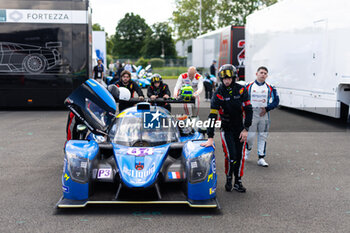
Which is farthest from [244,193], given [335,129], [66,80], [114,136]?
[66,80]

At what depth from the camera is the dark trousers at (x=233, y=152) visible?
601 centimetres

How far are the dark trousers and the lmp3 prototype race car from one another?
0.53 meters

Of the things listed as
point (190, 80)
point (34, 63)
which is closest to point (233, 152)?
point (190, 80)

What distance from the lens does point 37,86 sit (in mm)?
15547

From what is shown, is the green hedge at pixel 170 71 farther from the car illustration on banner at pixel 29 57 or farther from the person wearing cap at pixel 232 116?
the person wearing cap at pixel 232 116

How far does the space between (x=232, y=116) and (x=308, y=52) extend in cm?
857

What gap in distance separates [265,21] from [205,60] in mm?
16718

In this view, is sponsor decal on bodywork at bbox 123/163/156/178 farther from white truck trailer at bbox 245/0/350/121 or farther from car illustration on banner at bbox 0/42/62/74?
car illustration on banner at bbox 0/42/62/74

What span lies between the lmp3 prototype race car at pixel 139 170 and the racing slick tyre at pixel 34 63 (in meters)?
10.3

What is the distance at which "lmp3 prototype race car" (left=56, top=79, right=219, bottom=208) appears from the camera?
5.09 m

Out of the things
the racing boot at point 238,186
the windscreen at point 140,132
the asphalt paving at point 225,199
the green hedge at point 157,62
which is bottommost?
the asphalt paving at point 225,199

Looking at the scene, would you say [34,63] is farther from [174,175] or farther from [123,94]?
[174,175]

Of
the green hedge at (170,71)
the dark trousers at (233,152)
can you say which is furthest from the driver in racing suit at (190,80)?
the green hedge at (170,71)

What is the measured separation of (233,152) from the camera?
236 inches
